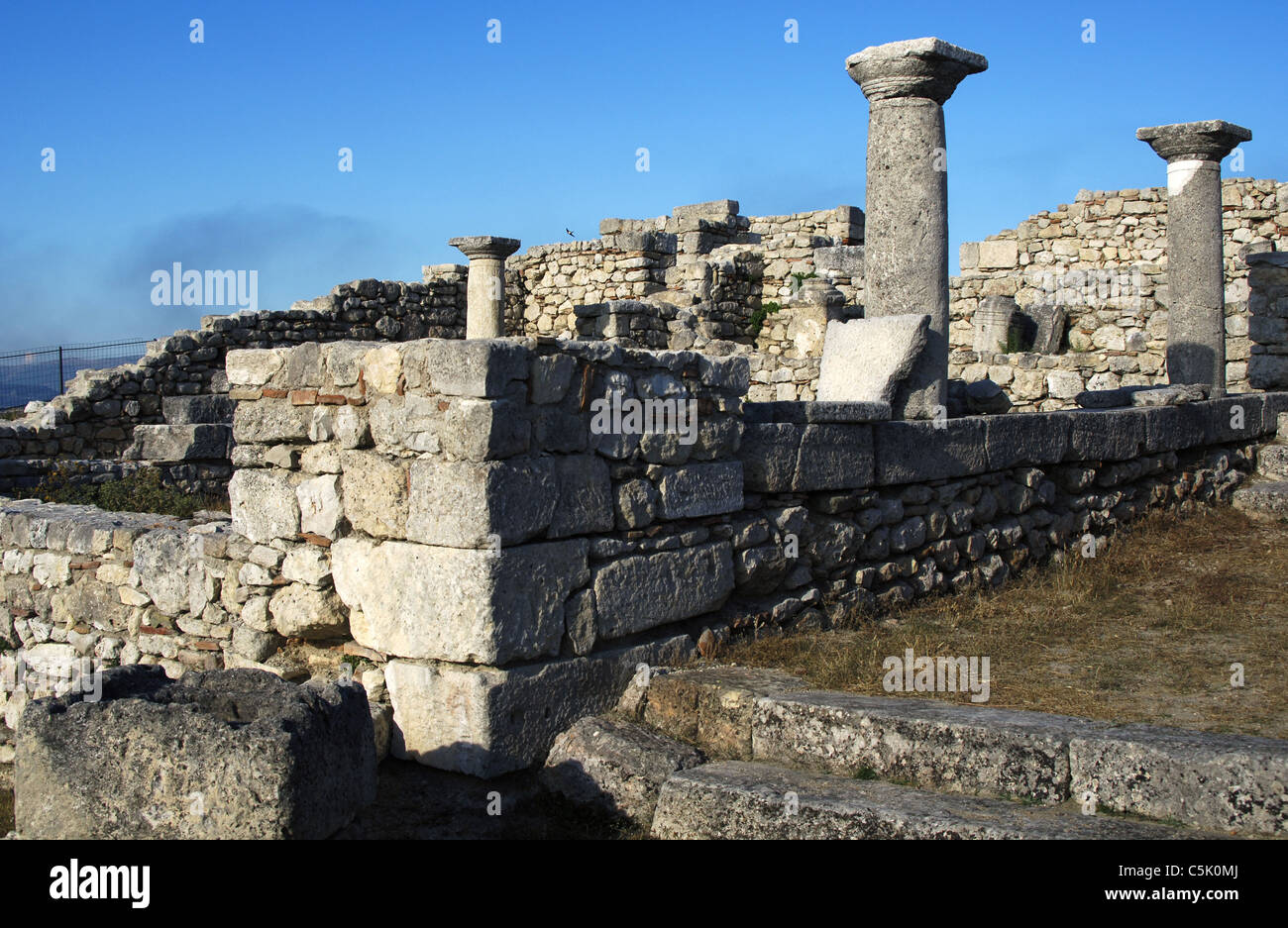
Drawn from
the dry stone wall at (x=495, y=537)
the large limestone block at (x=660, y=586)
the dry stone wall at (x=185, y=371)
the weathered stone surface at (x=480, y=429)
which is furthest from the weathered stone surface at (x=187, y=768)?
the dry stone wall at (x=185, y=371)

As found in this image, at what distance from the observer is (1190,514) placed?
9078 millimetres

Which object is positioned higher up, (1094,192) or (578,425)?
(1094,192)

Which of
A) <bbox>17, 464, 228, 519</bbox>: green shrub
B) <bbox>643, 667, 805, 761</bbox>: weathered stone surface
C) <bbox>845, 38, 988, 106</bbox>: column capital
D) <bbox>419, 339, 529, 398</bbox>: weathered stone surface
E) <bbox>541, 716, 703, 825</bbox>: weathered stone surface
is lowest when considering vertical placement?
<bbox>541, 716, 703, 825</bbox>: weathered stone surface

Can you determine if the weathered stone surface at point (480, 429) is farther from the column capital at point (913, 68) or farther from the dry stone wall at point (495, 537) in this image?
the column capital at point (913, 68)

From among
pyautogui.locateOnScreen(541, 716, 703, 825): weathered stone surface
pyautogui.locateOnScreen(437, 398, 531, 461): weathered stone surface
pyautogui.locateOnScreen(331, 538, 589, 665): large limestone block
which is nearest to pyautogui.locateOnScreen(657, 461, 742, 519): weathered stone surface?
pyautogui.locateOnScreen(331, 538, 589, 665): large limestone block

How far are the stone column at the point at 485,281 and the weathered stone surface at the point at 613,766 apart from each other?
10.4 meters

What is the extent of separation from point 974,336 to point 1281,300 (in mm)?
4174

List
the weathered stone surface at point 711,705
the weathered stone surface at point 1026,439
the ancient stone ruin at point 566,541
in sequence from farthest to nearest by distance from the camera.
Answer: the weathered stone surface at point 1026,439 < the weathered stone surface at point 711,705 < the ancient stone ruin at point 566,541

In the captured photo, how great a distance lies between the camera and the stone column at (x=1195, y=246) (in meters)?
11.1

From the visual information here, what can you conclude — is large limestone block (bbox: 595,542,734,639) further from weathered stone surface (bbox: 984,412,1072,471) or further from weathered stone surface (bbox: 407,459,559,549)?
weathered stone surface (bbox: 984,412,1072,471)

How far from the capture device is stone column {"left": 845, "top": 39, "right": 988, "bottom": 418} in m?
7.24

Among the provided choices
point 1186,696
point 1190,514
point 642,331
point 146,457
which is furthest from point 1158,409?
point 146,457

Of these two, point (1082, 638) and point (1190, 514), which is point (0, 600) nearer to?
point (1082, 638)

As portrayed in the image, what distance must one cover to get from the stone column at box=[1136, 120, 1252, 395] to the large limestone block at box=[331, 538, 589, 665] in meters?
9.02
